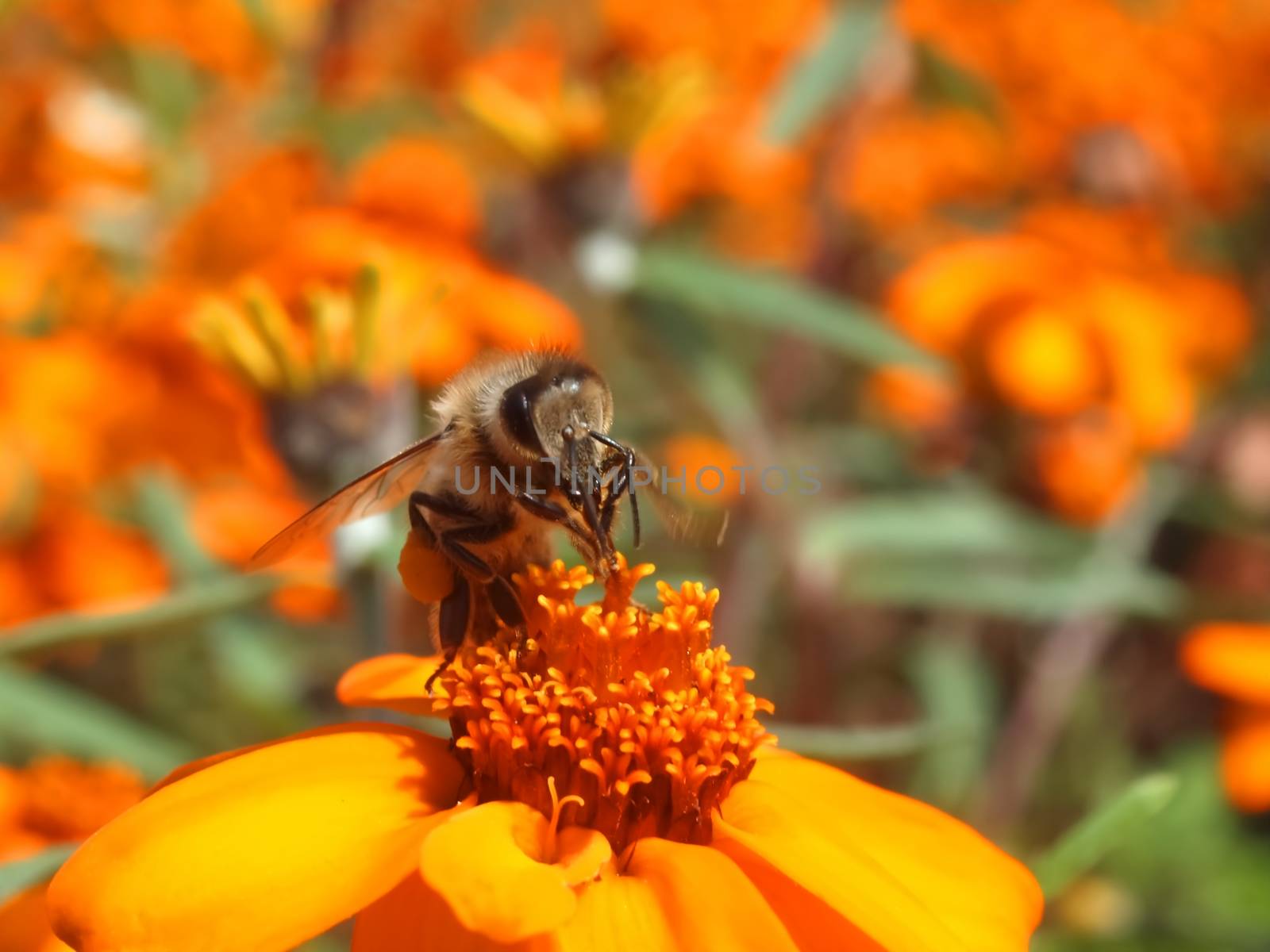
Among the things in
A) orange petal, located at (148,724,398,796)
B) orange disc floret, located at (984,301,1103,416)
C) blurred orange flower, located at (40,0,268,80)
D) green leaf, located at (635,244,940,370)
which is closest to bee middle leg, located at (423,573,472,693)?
orange petal, located at (148,724,398,796)

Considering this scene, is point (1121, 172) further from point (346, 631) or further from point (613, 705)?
point (613, 705)

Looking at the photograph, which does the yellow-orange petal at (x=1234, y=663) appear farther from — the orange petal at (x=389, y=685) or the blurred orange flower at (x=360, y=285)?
the orange petal at (x=389, y=685)

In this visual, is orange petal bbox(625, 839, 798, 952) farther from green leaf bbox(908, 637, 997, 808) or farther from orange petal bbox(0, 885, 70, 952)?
green leaf bbox(908, 637, 997, 808)

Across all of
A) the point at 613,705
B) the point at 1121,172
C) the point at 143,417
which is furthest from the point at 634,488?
the point at 1121,172

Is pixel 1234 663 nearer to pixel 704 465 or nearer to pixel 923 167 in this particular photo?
pixel 704 465

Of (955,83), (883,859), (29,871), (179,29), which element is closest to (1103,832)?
(883,859)

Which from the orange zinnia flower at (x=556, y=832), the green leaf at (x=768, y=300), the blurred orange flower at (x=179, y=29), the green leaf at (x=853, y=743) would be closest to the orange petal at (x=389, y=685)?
the orange zinnia flower at (x=556, y=832)
